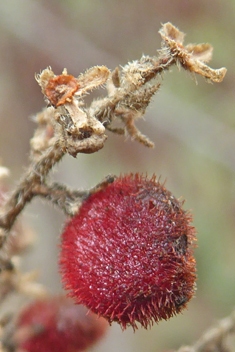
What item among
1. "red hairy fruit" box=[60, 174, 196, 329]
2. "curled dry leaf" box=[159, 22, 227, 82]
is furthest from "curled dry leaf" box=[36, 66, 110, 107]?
"red hairy fruit" box=[60, 174, 196, 329]

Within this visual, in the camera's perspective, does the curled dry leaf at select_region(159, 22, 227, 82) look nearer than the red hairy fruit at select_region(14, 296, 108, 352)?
Yes

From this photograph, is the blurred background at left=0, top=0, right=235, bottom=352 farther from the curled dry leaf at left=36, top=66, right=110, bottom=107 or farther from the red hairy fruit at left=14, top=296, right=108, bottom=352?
the curled dry leaf at left=36, top=66, right=110, bottom=107

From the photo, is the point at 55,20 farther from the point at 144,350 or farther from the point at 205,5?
the point at 144,350

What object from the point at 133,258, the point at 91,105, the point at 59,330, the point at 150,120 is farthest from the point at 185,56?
the point at 150,120

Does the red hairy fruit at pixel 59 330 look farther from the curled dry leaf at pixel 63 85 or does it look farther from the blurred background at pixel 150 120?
the blurred background at pixel 150 120

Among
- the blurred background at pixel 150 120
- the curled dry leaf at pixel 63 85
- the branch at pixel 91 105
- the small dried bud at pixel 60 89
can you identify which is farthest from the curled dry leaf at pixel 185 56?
the blurred background at pixel 150 120

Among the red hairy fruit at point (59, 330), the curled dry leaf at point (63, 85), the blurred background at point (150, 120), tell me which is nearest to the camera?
the curled dry leaf at point (63, 85)
